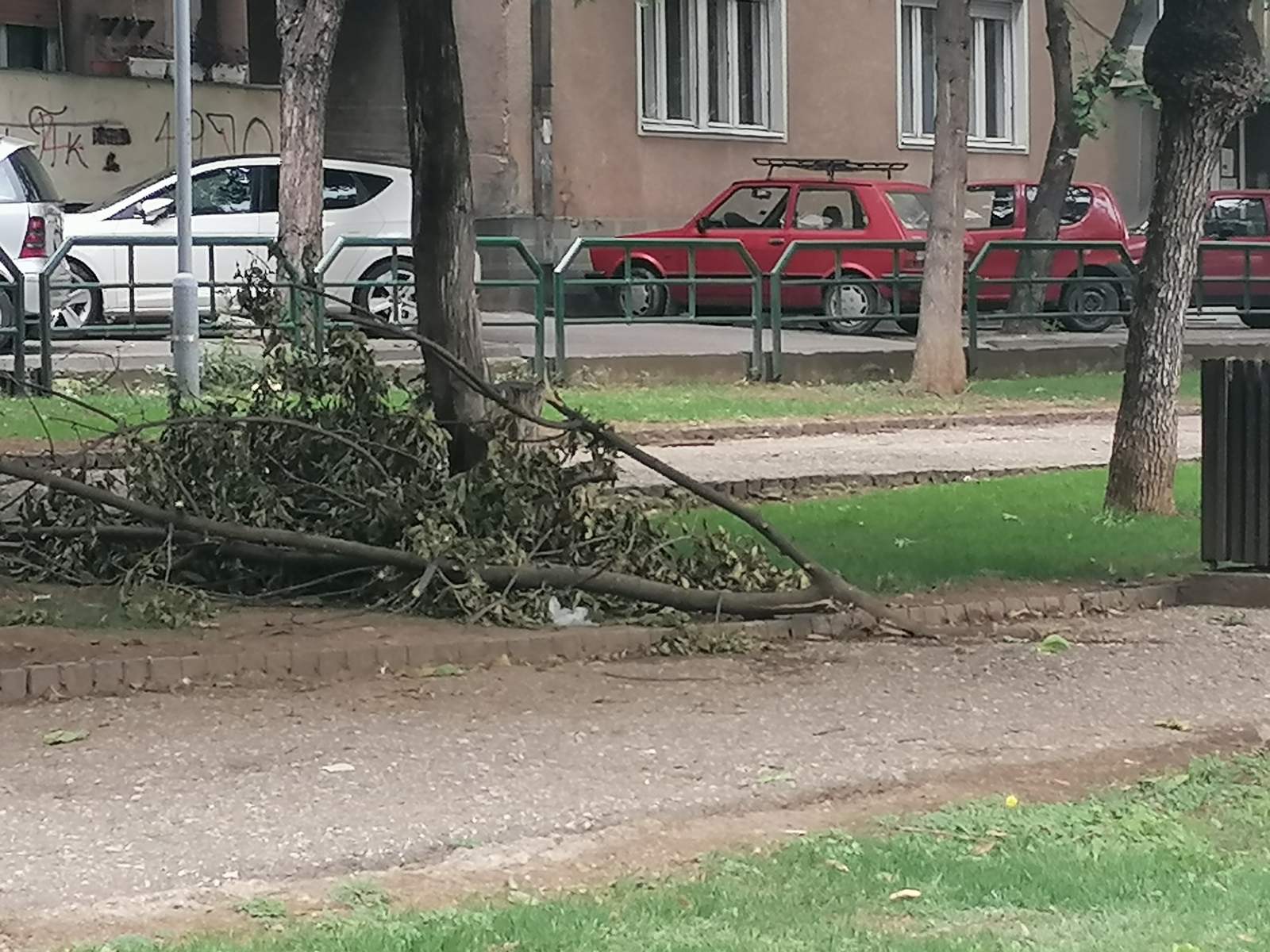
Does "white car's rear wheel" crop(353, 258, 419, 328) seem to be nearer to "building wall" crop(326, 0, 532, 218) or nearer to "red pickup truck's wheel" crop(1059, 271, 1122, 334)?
"building wall" crop(326, 0, 532, 218)

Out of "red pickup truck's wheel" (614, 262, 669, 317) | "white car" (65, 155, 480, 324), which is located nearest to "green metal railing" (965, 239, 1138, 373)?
"red pickup truck's wheel" (614, 262, 669, 317)

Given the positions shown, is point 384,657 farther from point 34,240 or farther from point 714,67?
point 714,67

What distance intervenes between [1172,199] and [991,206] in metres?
15.9

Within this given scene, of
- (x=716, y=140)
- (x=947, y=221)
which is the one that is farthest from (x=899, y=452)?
(x=716, y=140)

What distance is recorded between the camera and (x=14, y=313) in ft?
54.7

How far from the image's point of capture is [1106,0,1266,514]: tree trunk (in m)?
11.2

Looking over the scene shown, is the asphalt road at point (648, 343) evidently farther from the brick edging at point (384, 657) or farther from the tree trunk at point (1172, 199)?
the brick edging at point (384, 657)

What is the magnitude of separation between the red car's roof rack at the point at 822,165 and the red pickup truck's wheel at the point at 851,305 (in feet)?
18.9

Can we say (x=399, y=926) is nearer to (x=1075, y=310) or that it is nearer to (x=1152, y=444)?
(x=1152, y=444)

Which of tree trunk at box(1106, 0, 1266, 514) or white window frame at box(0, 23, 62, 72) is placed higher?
white window frame at box(0, 23, 62, 72)

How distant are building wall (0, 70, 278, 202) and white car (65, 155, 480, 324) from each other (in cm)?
125

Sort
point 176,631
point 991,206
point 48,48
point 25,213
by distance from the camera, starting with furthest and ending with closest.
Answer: point 48,48, point 991,206, point 25,213, point 176,631

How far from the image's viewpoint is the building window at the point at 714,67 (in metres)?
29.1

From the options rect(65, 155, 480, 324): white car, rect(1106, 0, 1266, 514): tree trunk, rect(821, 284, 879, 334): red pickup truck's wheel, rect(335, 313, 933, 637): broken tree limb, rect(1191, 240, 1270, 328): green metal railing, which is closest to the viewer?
rect(335, 313, 933, 637): broken tree limb
